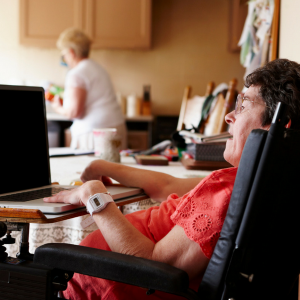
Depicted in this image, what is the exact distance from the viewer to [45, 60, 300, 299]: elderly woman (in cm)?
75

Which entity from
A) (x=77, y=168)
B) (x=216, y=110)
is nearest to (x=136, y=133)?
(x=216, y=110)

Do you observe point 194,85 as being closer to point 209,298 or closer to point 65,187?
point 65,187

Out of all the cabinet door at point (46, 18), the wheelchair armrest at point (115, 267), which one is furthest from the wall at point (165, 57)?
the wheelchair armrest at point (115, 267)

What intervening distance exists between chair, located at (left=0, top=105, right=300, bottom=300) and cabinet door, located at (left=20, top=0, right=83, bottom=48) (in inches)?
150

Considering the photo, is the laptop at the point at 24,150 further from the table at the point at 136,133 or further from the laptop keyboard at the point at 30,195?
the table at the point at 136,133

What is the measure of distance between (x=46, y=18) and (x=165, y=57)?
1402 millimetres

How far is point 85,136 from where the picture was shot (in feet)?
8.90

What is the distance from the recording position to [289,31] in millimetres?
1572

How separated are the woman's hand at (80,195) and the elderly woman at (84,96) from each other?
5.64 ft

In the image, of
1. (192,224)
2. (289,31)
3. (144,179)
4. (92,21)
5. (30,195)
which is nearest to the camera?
(192,224)

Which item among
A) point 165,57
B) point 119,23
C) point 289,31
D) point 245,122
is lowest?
point 245,122

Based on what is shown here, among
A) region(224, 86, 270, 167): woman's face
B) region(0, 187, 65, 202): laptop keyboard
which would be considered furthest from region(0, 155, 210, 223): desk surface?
region(224, 86, 270, 167): woman's face

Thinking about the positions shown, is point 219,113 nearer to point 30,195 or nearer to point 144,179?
point 144,179

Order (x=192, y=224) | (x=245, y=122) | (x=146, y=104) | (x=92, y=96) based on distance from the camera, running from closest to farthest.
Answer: (x=192, y=224) → (x=245, y=122) → (x=92, y=96) → (x=146, y=104)
